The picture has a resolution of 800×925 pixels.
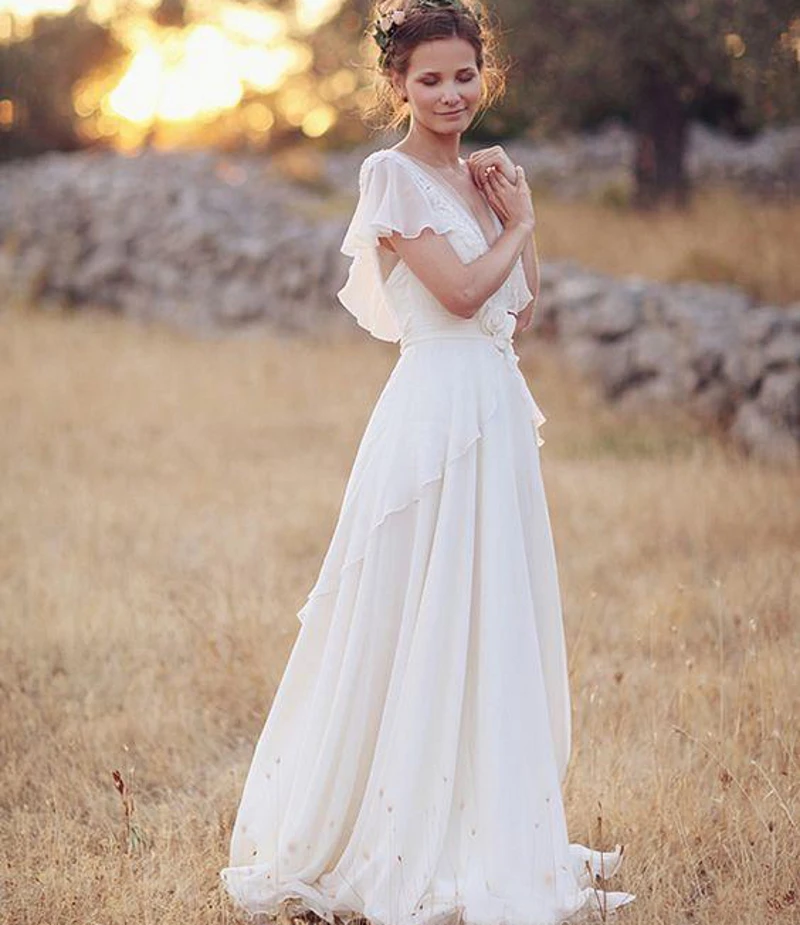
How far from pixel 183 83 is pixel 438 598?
1138 inches

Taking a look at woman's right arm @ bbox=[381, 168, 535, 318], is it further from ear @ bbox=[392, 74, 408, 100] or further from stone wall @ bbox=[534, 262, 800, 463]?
stone wall @ bbox=[534, 262, 800, 463]

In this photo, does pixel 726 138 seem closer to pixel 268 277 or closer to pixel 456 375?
pixel 268 277

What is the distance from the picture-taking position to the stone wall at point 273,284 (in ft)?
32.4

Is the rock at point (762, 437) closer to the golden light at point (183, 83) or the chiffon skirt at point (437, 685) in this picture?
the chiffon skirt at point (437, 685)

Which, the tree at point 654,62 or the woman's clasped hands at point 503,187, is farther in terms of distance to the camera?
the tree at point 654,62

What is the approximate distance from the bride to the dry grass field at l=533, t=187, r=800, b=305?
9094 mm

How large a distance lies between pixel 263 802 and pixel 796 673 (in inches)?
90.2

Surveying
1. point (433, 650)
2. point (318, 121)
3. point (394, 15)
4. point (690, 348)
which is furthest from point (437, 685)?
point (318, 121)

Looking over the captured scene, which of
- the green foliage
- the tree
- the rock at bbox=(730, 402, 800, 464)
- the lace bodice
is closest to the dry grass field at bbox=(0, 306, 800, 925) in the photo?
the rock at bbox=(730, 402, 800, 464)

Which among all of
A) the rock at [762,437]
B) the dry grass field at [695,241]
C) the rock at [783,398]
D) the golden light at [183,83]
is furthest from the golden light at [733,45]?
the golden light at [183,83]

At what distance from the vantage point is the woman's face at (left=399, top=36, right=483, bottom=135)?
3246 mm

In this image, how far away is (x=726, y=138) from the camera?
29312 millimetres

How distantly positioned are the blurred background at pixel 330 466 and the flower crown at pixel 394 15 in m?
1.27

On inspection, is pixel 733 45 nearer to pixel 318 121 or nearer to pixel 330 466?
pixel 330 466
